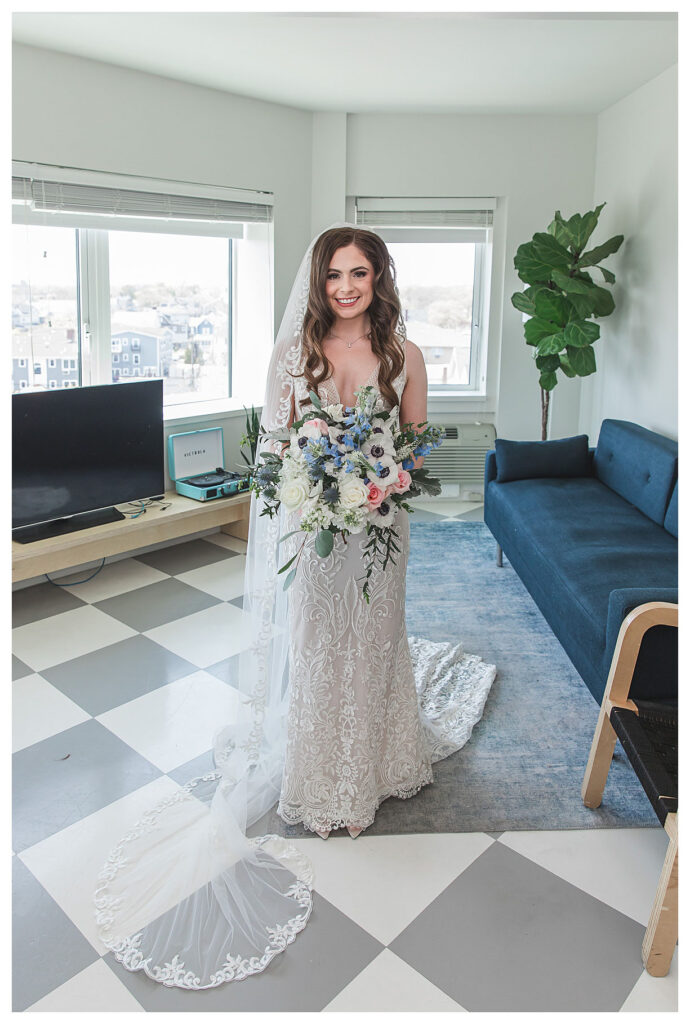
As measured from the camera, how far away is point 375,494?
2.00 metres

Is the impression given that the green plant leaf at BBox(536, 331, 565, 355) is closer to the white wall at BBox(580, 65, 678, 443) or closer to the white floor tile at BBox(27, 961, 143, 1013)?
the white wall at BBox(580, 65, 678, 443)

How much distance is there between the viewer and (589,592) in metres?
2.89

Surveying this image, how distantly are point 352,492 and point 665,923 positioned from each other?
1.22 m

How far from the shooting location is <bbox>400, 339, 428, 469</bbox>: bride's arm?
2.25 metres

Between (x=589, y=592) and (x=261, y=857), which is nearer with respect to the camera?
(x=261, y=857)

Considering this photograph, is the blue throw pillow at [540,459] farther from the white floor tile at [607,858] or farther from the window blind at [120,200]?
the white floor tile at [607,858]

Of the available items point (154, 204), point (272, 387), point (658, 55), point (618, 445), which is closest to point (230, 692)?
point (272, 387)

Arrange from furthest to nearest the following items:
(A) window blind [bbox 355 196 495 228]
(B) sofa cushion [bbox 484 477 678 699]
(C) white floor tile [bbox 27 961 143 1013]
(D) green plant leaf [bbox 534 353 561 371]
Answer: (A) window blind [bbox 355 196 495 228] → (D) green plant leaf [bbox 534 353 561 371] → (B) sofa cushion [bbox 484 477 678 699] → (C) white floor tile [bbox 27 961 143 1013]

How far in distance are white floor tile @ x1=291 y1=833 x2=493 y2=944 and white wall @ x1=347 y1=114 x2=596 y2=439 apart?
13.6 ft

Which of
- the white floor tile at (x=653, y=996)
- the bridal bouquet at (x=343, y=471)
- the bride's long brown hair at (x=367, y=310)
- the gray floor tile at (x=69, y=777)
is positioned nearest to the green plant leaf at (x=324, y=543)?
the bridal bouquet at (x=343, y=471)

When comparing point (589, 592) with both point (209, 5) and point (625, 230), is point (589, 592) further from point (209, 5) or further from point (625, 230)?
point (625, 230)

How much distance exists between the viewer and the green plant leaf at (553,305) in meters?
4.59

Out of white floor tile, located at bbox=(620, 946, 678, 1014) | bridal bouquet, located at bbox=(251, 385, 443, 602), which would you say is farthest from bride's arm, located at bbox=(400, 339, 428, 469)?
white floor tile, located at bbox=(620, 946, 678, 1014)
